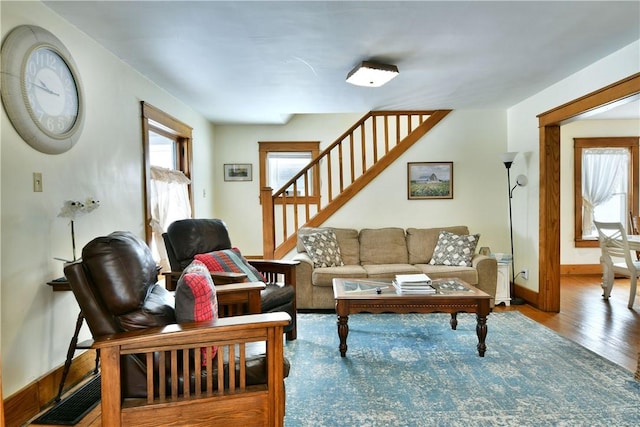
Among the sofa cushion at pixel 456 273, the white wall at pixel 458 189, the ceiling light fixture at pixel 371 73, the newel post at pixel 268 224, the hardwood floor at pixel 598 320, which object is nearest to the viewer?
the hardwood floor at pixel 598 320

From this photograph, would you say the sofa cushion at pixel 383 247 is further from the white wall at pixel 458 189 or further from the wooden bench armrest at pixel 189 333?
the wooden bench armrest at pixel 189 333

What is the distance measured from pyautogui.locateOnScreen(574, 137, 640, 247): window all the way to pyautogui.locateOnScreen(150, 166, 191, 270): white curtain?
18.6 ft

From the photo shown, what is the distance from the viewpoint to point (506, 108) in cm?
472

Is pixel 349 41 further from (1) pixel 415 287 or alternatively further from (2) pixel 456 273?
(2) pixel 456 273

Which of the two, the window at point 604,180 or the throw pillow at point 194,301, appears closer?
the throw pillow at point 194,301

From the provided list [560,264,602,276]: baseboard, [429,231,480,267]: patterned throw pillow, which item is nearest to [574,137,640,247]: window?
[560,264,602,276]: baseboard

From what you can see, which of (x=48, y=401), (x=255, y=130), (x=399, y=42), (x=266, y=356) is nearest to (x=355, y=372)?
(x=266, y=356)

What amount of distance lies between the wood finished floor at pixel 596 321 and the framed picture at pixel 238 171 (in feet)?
13.1

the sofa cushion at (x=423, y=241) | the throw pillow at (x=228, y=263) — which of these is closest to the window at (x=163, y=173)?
the throw pillow at (x=228, y=263)

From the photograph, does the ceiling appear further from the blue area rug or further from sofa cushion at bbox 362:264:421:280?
the blue area rug

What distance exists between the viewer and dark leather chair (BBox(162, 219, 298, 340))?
9.56 ft

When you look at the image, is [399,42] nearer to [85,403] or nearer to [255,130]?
[85,403]

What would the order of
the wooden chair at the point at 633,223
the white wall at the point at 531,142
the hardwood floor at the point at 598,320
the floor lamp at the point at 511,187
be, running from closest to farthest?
the hardwood floor at the point at 598,320, the white wall at the point at 531,142, the floor lamp at the point at 511,187, the wooden chair at the point at 633,223

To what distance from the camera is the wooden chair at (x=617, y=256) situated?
12.8ft
